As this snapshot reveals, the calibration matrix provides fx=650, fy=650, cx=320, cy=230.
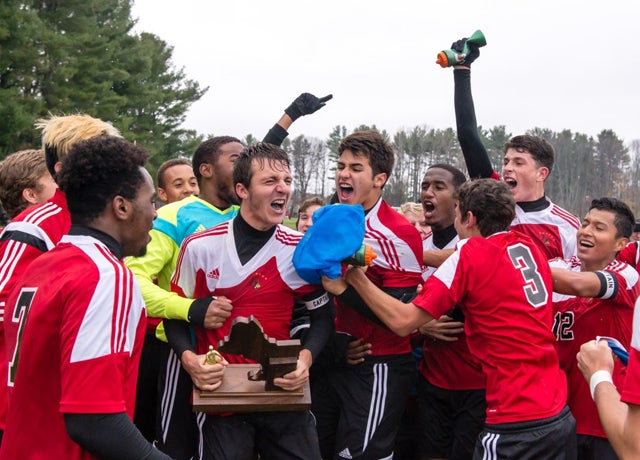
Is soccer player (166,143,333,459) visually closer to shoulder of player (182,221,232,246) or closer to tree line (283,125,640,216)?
shoulder of player (182,221,232,246)

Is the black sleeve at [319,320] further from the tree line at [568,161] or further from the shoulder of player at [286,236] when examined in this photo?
the tree line at [568,161]

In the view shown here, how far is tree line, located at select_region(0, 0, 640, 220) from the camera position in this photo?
26594mm

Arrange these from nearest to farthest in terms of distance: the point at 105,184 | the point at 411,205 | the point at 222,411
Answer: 1. the point at 105,184
2. the point at 222,411
3. the point at 411,205

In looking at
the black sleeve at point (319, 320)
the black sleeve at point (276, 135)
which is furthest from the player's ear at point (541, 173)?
the black sleeve at point (319, 320)

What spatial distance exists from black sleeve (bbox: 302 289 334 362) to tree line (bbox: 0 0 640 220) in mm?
2054

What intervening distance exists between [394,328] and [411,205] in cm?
517

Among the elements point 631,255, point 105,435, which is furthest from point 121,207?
point 631,255

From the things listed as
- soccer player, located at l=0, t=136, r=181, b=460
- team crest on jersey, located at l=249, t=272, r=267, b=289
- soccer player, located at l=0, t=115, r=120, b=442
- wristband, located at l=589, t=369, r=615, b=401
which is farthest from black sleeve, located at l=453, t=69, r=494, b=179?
soccer player, located at l=0, t=136, r=181, b=460

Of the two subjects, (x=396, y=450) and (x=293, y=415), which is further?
(x=396, y=450)

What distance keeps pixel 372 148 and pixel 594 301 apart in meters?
1.80

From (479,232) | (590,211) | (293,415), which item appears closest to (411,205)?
(590,211)

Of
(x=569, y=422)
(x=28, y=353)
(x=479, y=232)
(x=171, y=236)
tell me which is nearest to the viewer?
(x=28, y=353)

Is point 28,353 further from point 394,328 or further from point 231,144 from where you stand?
point 231,144

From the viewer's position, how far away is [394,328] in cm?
372
